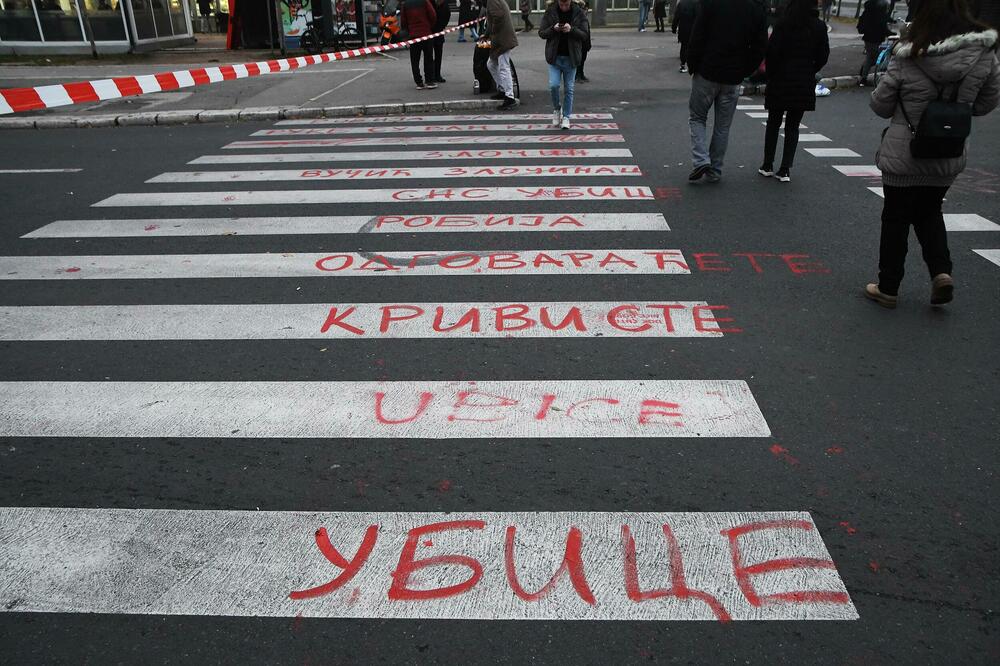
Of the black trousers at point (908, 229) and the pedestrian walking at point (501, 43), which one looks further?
the pedestrian walking at point (501, 43)

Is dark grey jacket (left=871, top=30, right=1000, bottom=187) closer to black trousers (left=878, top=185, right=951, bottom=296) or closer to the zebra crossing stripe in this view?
black trousers (left=878, top=185, right=951, bottom=296)

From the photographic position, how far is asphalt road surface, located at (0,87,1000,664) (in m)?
2.50

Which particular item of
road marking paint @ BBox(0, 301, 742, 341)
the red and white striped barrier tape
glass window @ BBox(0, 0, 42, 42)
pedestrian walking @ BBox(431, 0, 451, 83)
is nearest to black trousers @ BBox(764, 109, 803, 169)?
road marking paint @ BBox(0, 301, 742, 341)

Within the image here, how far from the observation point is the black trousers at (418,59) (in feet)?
49.2

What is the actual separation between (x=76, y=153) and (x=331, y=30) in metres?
14.0

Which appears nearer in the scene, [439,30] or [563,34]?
[563,34]

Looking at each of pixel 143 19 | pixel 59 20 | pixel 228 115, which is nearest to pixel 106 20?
pixel 59 20

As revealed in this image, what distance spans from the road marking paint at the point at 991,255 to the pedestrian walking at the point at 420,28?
458 inches

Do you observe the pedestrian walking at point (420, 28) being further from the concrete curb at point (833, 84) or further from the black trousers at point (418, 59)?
the concrete curb at point (833, 84)

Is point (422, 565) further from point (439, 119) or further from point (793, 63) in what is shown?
point (439, 119)

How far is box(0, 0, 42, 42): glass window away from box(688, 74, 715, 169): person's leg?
22.3 metres

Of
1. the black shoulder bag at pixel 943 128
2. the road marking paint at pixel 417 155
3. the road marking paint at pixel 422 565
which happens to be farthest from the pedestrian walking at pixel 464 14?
the road marking paint at pixel 422 565

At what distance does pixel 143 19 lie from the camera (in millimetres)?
24125

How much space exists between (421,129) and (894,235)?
849 cm
